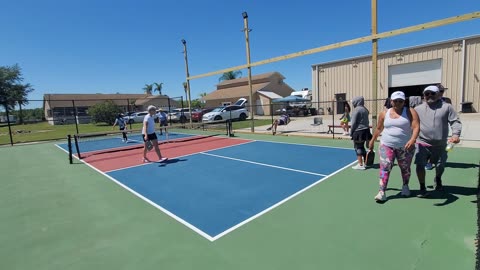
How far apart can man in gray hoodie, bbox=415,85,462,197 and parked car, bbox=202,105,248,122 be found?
63.6 ft

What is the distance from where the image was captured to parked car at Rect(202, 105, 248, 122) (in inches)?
983

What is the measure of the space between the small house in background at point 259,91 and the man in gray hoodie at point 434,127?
31628 millimetres

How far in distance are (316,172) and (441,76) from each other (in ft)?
71.0

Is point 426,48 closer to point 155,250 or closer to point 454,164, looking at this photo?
point 454,164

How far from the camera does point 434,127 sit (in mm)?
4449

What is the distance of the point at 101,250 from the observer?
3.61 m

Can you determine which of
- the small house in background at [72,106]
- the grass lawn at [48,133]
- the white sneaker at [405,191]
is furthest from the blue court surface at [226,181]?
the small house in background at [72,106]

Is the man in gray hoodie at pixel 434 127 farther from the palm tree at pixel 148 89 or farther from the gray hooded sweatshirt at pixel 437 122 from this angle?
the palm tree at pixel 148 89

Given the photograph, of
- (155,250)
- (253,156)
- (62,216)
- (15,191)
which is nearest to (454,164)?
(253,156)

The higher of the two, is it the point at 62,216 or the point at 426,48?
the point at 426,48

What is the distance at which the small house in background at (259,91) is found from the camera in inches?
1494

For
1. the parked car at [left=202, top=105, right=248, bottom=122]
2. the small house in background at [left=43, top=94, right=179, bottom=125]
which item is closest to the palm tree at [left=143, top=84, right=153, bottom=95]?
the small house in background at [left=43, top=94, right=179, bottom=125]

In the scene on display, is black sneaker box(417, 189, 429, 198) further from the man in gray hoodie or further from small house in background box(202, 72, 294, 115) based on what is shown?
small house in background box(202, 72, 294, 115)

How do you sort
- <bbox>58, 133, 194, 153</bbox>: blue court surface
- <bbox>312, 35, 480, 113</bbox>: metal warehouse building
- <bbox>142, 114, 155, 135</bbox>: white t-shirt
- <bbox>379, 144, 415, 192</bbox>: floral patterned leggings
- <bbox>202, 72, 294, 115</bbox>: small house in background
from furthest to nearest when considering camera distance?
1. <bbox>202, 72, 294, 115</bbox>: small house in background
2. <bbox>312, 35, 480, 113</bbox>: metal warehouse building
3. <bbox>58, 133, 194, 153</bbox>: blue court surface
4. <bbox>142, 114, 155, 135</bbox>: white t-shirt
5. <bbox>379, 144, 415, 192</bbox>: floral patterned leggings
